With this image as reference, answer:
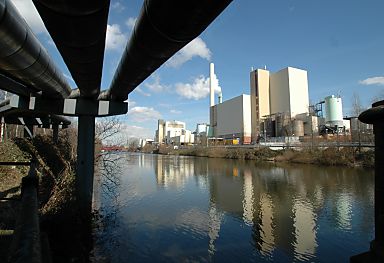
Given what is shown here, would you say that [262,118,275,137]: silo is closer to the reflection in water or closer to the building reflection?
the building reflection

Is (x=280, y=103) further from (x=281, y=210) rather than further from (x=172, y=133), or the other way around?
(x=172, y=133)

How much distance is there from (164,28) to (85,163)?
27.8 ft

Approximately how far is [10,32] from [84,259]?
585cm

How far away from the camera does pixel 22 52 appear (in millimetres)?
4797

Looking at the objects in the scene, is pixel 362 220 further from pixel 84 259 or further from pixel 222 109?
pixel 222 109

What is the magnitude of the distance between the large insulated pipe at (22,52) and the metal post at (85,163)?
3327 millimetres

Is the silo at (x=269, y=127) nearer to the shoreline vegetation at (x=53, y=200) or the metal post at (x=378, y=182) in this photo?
the shoreline vegetation at (x=53, y=200)

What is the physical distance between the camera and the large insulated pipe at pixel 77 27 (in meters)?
3.25

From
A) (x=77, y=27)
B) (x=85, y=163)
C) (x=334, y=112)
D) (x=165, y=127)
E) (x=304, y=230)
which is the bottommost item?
(x=304, y=230)

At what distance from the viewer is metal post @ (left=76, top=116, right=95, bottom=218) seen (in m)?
10.5

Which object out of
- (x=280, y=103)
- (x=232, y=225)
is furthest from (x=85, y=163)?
(x=280, y=103)

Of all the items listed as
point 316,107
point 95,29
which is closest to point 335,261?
point 95,29

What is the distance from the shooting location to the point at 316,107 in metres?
68.3

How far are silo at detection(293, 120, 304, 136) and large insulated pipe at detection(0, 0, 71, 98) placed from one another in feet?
207
